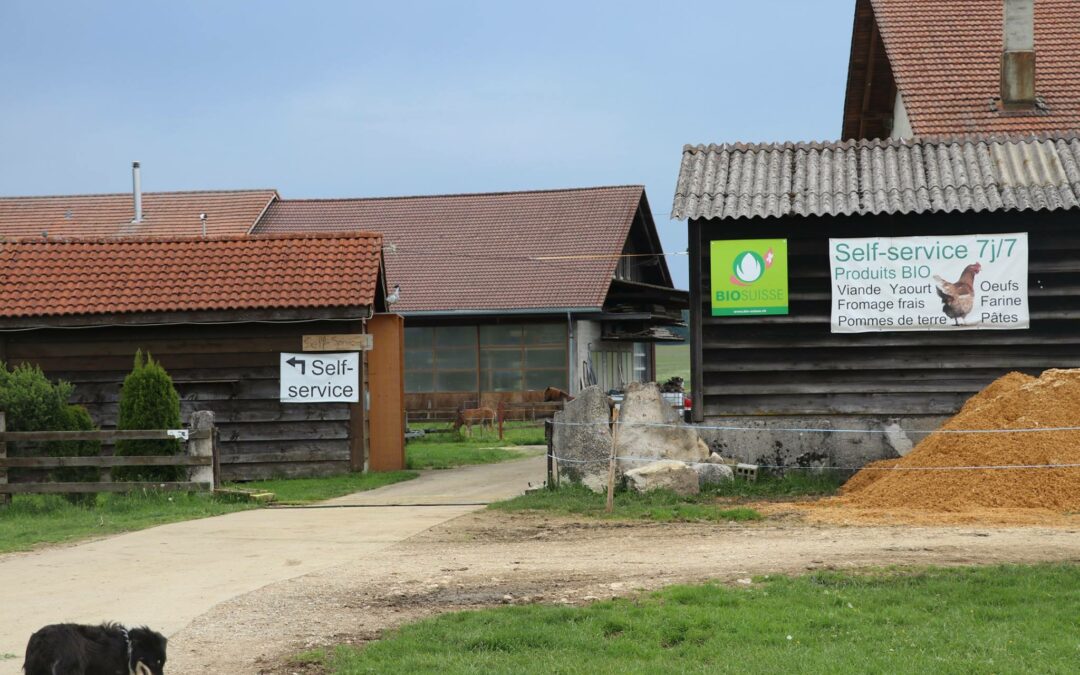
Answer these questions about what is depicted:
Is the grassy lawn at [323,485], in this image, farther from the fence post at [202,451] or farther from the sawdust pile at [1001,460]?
the sawdust pile at [1001,460]

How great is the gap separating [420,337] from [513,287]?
137 inches

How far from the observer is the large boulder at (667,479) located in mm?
15922

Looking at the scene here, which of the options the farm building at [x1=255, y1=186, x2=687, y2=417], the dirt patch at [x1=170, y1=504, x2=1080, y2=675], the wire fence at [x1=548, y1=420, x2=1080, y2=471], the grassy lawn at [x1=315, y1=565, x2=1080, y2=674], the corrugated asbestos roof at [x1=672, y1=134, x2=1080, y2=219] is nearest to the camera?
→ the grassy lawn at [x1=315, y1=565, x2=1080, y2=674]

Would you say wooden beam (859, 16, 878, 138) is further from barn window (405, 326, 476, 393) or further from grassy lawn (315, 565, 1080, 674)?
grassy lawn (315, 565, 1080, 674)

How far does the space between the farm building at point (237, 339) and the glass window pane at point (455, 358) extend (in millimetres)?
19208

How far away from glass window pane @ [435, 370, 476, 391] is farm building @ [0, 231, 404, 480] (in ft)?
62.1

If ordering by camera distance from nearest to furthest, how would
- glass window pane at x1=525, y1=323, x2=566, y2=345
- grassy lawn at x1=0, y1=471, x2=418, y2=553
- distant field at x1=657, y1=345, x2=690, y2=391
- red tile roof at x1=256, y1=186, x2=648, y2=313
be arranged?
grassy lawn at x1=0, y1=471, x2=418, y2=553 < glass window pane at x1=525, y1=323, x2=566, y2=345 < red tile roof at x1=256, y1=186, x2=648, y2=313 < distant field at x1=657, y1=345, x2=690, y2=391

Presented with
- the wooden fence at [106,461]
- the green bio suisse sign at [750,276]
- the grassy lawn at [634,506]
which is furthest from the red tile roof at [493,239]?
the grassy lawn at [634,506]

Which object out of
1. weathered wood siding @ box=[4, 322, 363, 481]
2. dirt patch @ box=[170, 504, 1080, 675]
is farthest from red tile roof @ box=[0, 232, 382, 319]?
dirt patch @ box=[170, 504, 1080, 675]

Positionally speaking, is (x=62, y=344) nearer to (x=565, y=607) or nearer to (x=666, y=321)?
(x=565, y=607)

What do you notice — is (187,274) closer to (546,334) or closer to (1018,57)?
(1018,57)

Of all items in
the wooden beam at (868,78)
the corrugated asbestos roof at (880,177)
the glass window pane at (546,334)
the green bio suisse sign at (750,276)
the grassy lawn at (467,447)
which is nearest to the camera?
the corrugated asbestos roof at (880,177)

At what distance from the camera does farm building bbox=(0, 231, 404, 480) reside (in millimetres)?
21609

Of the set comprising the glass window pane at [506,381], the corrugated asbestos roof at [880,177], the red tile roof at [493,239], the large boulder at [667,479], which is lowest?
the large boulder at [667,479]
